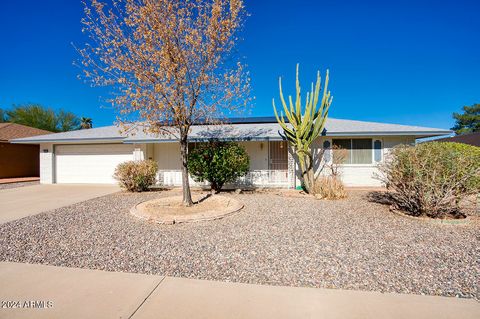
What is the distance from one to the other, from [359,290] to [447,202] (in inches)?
186

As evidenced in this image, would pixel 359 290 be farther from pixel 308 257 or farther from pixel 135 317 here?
pixel 135 317

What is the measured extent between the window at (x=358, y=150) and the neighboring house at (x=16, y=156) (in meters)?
22.3

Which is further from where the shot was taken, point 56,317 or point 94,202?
point 94,202

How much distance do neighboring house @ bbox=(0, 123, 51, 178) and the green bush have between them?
15.4m

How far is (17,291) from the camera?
3164mm

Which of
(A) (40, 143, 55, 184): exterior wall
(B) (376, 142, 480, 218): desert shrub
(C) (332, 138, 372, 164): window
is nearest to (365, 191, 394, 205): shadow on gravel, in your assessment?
(B) (376, 142, 480, 218): desert shrub

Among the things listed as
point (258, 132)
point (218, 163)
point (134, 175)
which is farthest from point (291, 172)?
point (134, 175)

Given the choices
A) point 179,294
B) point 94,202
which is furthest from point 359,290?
point 94,202

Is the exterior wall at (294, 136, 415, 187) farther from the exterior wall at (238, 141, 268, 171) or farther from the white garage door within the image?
the white garage door

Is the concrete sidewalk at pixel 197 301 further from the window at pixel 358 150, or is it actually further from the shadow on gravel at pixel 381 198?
the window at pixel 358 150

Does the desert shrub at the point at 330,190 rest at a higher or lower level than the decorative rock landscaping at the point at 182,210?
higher

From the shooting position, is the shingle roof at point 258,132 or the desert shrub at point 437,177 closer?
the desert shrub at point 437,177

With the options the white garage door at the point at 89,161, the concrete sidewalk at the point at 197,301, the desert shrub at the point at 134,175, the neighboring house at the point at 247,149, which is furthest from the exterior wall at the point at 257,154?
the concrete sidewalk at the point at 197,301

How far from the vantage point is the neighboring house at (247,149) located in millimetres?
12062
